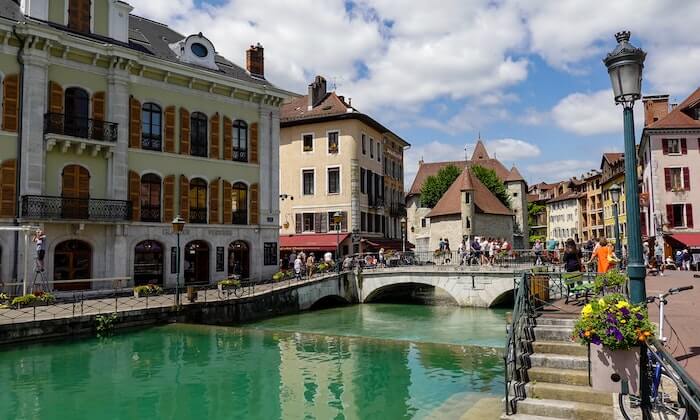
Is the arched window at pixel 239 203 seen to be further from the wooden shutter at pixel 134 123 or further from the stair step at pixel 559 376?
the stair step at pixel 559 376

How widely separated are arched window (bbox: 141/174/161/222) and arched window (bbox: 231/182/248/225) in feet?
12.2

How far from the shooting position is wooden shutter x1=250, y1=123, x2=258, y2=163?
2736cm

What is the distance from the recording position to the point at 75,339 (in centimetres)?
1605

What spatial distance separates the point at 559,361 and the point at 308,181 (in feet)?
100

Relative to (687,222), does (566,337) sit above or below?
below

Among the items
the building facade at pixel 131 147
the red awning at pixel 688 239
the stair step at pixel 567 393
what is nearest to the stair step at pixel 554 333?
the stair step at pixel 567 393

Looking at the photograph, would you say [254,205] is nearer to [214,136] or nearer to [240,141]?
[240,141]

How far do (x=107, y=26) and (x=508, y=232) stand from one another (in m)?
36.1

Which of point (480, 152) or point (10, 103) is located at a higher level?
point (480, 152)

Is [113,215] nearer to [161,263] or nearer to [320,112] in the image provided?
[161,263]

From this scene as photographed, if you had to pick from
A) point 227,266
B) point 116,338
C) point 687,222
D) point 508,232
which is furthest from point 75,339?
point 508,232

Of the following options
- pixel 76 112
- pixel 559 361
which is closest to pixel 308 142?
pixel 76 112

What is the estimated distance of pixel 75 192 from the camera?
21.4 m

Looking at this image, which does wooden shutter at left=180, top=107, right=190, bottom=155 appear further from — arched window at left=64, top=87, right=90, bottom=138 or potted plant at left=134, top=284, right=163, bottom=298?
potted plant at left=134, top=284, right=163, bottom=298
